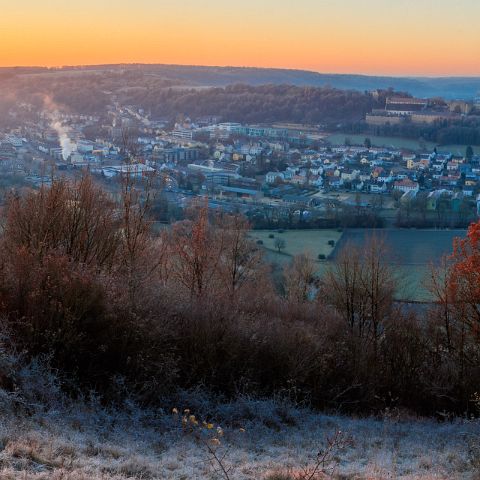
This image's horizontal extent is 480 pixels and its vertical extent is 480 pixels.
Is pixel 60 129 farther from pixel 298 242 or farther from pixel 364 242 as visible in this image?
pixel 364 242

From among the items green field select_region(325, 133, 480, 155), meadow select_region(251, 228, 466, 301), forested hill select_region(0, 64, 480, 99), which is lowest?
meadow select_region(251, 228, 466, 301)

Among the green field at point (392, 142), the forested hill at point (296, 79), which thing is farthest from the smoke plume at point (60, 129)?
the green field at point (392, 142)

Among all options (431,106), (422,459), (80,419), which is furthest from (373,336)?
(431,106)

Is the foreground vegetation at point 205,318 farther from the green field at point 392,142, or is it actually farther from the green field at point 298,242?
the green field at point 392,142

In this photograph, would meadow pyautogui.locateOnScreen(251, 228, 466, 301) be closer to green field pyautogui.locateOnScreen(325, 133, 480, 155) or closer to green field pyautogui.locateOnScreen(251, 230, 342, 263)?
green field pyautogui.locateOnScreen(251, 230, 342, 263)

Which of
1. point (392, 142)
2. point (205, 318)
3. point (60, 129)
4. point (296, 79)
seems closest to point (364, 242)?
point (205, 318)

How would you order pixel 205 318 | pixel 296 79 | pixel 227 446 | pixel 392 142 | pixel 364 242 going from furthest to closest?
1. pixel 296 79
2. pixel 392 142
3. pixel 364 242
4. pixel 205 318
5. pixel 227 446

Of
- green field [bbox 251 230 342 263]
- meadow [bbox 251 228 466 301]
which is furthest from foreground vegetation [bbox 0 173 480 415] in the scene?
green field [bbox 251 230 342 263]

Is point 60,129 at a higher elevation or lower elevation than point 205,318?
higher
